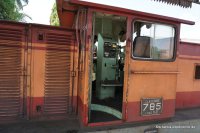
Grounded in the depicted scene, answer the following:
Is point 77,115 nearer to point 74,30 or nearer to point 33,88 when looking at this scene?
point 33,88

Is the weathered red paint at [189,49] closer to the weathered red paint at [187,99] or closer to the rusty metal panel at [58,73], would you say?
the weathered red paint at [187,99]

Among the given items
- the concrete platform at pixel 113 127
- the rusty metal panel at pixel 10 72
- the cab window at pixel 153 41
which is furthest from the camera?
the cab window at pixel 153 41

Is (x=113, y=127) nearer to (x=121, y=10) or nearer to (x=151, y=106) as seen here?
(x=151, y=106)

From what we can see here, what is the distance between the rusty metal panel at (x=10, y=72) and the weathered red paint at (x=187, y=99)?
10.1 feet

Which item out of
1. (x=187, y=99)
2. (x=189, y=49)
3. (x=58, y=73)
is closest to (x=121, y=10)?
(x=58, y=73)

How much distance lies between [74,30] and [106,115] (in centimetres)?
145

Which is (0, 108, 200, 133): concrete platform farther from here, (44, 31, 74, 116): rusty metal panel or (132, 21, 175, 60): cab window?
(132, 21, 175, 60): cab window

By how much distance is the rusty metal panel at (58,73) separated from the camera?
2932 mm

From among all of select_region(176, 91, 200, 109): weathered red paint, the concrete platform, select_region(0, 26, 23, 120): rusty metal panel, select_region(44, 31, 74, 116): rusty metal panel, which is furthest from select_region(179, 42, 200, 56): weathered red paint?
select_region(0, 26, 23, 120): rusty metal panel

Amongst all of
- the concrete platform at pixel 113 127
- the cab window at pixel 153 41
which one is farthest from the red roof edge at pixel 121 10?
the concrete platform at pixel 113 127

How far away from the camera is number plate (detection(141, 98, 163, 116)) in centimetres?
297

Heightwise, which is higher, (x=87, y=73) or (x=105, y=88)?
(x=87, y=73)

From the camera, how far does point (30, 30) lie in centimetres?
281

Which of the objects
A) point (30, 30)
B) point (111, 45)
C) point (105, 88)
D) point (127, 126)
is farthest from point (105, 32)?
point (127, 126)
